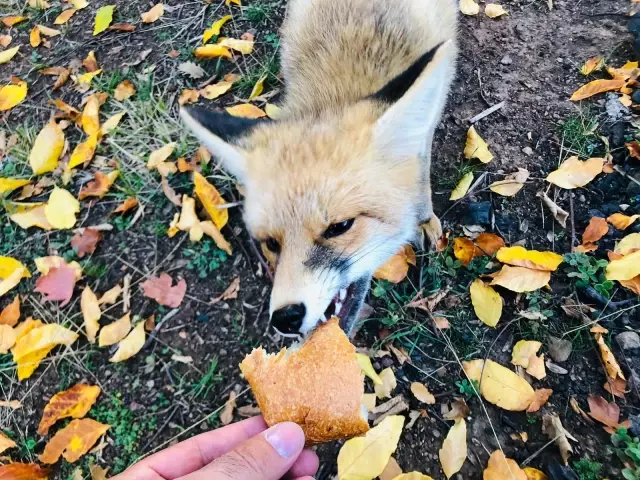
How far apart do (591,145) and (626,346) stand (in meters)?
1.42

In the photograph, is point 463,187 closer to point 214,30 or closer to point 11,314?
point 214,30

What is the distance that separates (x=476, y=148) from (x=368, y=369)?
1.78 meters

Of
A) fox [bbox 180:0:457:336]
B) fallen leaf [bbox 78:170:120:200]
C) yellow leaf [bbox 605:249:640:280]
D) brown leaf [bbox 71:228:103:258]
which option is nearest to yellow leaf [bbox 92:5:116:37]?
fallen leaf [bbox 78:170:120:200]

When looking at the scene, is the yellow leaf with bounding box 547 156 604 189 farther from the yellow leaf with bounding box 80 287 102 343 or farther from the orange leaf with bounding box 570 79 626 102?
the yellow leaf with bounding box 80 287 102 343

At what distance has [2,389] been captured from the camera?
3.27 metres

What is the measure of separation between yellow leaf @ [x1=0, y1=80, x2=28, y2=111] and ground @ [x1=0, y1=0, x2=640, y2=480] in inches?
6.5

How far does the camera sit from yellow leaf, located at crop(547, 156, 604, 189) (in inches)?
124

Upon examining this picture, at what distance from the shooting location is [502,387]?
2.62 metres

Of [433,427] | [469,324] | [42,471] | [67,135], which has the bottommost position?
[42,471]

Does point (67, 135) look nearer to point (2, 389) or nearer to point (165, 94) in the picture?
point (165, 94)

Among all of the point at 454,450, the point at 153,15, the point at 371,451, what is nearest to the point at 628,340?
the point at 454,450

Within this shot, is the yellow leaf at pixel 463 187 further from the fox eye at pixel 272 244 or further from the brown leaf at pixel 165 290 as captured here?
the brown leaf at pixel 165 290

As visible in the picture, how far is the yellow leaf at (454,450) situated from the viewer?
97.7 inches

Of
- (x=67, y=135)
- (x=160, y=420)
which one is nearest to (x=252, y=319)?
(x=160, y=420)
